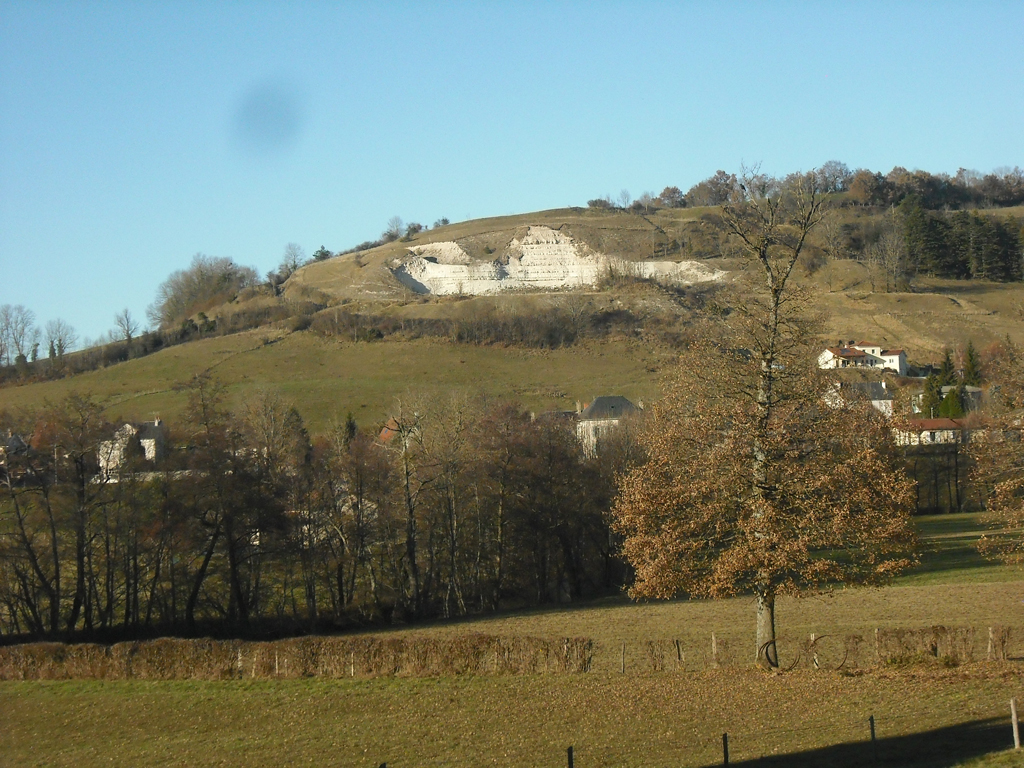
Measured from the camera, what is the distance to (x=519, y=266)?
149875mm

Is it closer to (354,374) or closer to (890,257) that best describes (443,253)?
(890,257)

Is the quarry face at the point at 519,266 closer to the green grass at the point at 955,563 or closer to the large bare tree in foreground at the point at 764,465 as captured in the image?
the green grass at the point at 955,563

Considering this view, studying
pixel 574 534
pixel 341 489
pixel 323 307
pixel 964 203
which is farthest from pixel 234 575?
A: pixel 964 203

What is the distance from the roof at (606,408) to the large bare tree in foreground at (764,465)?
41.8 m

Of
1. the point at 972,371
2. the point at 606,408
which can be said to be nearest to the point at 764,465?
the point at 606,408

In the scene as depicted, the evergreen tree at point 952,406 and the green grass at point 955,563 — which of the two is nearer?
the green grass at point 955,563

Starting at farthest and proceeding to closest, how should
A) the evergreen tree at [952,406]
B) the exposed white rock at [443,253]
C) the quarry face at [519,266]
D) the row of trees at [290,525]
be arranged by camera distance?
the exposed white rock at [443,253], the quarry face at [519,266], the evergreen tree at [952,406], the row of trees at [290,525]

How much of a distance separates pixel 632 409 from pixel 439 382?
2374cm

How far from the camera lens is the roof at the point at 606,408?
62.4m

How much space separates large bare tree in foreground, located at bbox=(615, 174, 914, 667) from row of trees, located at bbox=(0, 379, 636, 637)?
74.0ft

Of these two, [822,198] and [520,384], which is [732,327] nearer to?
[822,198]

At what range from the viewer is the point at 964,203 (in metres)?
171

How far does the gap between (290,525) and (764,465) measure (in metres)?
25.8

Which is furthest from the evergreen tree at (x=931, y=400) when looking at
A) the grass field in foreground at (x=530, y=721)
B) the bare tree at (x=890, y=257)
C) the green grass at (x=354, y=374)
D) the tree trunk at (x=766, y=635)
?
the grass field in foreground at (x=530, y=721)
